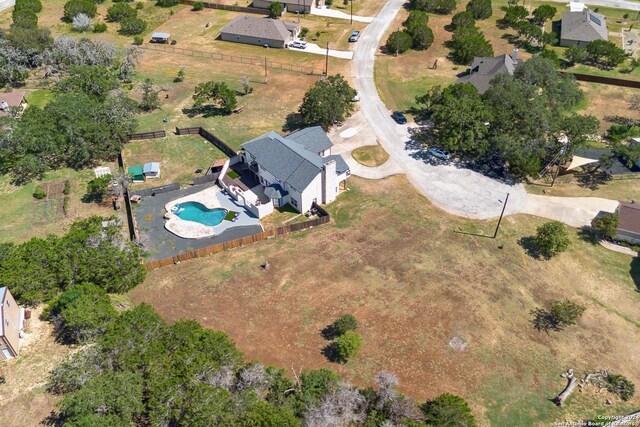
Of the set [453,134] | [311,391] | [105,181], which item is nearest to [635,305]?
[453,134]

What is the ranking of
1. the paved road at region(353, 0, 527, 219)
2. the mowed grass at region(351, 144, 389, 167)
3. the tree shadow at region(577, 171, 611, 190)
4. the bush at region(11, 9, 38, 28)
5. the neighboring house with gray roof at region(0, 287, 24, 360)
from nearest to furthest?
the neighboring house with gray roof at region(0, 287, 24, 360)
the paved road at region(353, 0, 527, 219)
the tree shadow at region(577, 171, 611, 190)
the mowed grass at region(351, 144, 389, 167)
the bush at region(11, 9, 38, 28)

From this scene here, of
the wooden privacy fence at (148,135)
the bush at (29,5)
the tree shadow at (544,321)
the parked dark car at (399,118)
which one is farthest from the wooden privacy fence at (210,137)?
the bush at (29,5)

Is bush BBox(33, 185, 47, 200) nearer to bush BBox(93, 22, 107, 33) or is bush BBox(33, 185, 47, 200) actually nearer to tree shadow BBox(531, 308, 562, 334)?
bush BBox(93, 22, 107, 33)

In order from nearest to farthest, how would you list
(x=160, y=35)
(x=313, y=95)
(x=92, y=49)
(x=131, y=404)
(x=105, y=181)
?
(x=131, y=404) → (x=105, y=181) → (x=313, y=95) → (x=92, y=49) → (x=160, y=35)

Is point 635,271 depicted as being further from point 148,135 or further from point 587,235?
point 148,135

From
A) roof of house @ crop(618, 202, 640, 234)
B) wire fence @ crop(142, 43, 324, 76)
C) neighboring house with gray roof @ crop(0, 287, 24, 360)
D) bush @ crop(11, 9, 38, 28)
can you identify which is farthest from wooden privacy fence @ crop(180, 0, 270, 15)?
neighboring house with gray roof @ crop(0, 287, 24, 360)

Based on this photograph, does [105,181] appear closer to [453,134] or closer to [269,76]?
[269,76]
